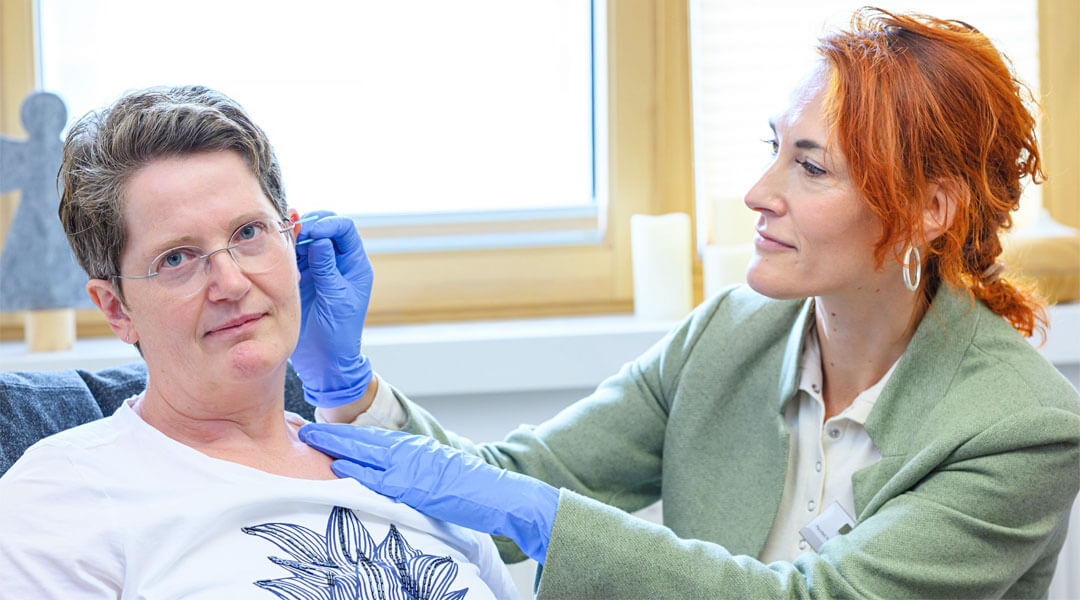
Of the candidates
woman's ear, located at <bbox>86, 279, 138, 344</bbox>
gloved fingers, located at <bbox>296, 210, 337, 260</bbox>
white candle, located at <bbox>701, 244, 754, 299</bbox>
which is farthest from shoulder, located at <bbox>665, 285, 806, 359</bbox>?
woman's ear, located at <bbox>86, 279, 138, 344</bbox>

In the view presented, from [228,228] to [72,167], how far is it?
0.65 feet

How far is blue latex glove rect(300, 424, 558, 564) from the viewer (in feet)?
4.28

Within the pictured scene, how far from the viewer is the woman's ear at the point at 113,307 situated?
1.20 m

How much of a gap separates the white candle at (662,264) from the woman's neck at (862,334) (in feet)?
2.26

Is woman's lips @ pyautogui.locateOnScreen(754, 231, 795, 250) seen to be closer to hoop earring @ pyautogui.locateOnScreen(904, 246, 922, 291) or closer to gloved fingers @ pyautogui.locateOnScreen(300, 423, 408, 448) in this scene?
hoop earring @ pyautogui.locateOnScreen(904, 246, 922, 291)

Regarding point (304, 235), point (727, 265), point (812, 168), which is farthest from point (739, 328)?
point (304, 235)

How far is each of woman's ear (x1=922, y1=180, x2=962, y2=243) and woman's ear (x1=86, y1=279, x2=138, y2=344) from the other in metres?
1.08

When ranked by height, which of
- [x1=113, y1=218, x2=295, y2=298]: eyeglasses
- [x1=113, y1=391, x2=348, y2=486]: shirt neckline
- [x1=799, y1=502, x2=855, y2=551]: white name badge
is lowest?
[x1=799, y1=502, x2=855, y2=551]: white name badge

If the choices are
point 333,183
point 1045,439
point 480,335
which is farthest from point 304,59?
point 1045,439

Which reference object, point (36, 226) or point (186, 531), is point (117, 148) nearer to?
point (186, 531)

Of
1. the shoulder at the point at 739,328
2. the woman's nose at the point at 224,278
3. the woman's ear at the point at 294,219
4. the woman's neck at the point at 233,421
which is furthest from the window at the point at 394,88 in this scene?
the woman's nose at the point at 224,278

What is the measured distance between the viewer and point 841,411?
1555 millimetres

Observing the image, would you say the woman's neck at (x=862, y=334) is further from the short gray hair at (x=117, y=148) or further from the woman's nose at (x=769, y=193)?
the short gray hair at (x=117, y=148)

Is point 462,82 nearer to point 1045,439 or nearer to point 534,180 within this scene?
point 534,180
